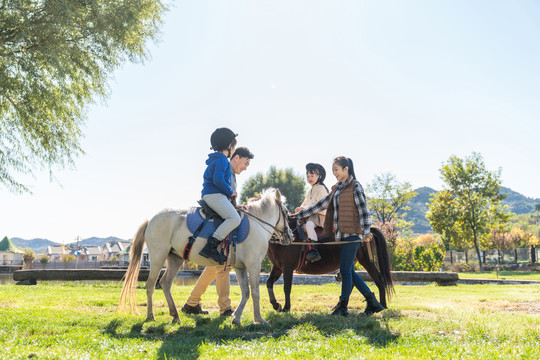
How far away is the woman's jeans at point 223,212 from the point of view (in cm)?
565

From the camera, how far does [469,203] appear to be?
33469 millimetres

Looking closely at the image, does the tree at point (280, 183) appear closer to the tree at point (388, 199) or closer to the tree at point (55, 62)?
the tree at point (388, 199)

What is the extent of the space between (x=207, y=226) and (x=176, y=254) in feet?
2.68

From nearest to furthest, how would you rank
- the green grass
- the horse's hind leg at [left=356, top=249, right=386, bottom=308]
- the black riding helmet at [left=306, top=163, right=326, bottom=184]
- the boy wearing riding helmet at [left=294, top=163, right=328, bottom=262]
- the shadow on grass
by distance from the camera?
the shadow on grass → the horse's hind leg at [left=356, top=249, right=386, bottom=308] → the boy wearing riding helmet at [left=294, top=163, right=328, bottom=262] → the black riding helmet at [left=306, top=163, right=326, bottom=184] → the green grass

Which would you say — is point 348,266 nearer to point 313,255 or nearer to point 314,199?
point 313,255

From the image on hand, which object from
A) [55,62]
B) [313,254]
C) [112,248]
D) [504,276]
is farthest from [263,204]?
[112,248]

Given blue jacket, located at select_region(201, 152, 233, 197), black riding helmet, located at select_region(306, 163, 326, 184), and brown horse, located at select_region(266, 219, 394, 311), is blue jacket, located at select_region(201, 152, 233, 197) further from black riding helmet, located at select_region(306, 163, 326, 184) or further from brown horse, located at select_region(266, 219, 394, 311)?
black riding helmet, located at select_region(306, 163, 326, 184)

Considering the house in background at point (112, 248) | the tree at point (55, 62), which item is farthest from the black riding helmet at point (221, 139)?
the house in background at point (112, 248)

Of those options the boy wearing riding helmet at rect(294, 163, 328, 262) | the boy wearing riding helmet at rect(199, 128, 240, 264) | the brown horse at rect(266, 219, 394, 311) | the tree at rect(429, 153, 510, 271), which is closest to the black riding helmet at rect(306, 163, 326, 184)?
the boy wearing riding helmet at rect(294, 163, 328, 262)

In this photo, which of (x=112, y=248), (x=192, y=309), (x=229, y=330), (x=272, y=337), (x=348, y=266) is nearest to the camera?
(x=272, y=337)

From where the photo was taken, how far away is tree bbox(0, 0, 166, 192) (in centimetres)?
934

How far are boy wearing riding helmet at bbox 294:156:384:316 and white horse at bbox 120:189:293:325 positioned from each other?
1125 mm

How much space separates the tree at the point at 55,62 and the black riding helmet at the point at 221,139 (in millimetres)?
5144

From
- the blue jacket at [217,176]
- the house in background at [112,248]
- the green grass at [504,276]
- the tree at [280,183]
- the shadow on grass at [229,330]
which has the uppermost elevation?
the tree at [280,183]
